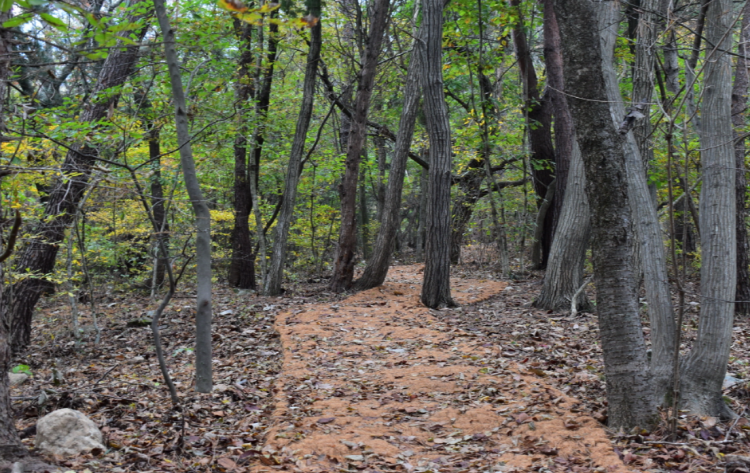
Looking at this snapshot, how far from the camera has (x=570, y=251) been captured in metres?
8.70

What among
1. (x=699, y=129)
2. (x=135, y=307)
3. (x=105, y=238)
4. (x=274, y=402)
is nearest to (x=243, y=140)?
(x=105, y=238)

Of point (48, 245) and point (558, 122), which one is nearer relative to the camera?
point (48, 245)

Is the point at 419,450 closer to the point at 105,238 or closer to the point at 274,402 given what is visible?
the point at 274,402

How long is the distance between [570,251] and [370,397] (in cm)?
484

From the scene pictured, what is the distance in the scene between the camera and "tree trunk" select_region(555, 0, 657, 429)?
3867 mm

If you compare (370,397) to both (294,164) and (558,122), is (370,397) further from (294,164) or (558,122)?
(558,122)

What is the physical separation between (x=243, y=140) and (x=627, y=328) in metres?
9.80

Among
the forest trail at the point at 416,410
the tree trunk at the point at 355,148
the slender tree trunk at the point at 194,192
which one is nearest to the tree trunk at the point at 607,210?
the forest trail at the point at 416,410

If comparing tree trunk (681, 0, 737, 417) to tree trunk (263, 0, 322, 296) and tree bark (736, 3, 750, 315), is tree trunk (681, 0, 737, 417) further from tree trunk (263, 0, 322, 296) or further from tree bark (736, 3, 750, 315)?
tree trunk (263, 0, 322, 296)

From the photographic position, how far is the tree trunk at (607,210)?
3.87 meters

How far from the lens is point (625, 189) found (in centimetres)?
388

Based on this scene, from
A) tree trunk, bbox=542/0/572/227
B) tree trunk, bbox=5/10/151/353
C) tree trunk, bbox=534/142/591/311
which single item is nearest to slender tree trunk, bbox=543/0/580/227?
tree trunk, bbox=542/0/572/227

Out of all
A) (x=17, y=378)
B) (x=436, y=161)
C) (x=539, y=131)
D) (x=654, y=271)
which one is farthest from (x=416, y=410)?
(x=539, y=131)

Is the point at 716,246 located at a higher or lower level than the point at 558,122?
lower
